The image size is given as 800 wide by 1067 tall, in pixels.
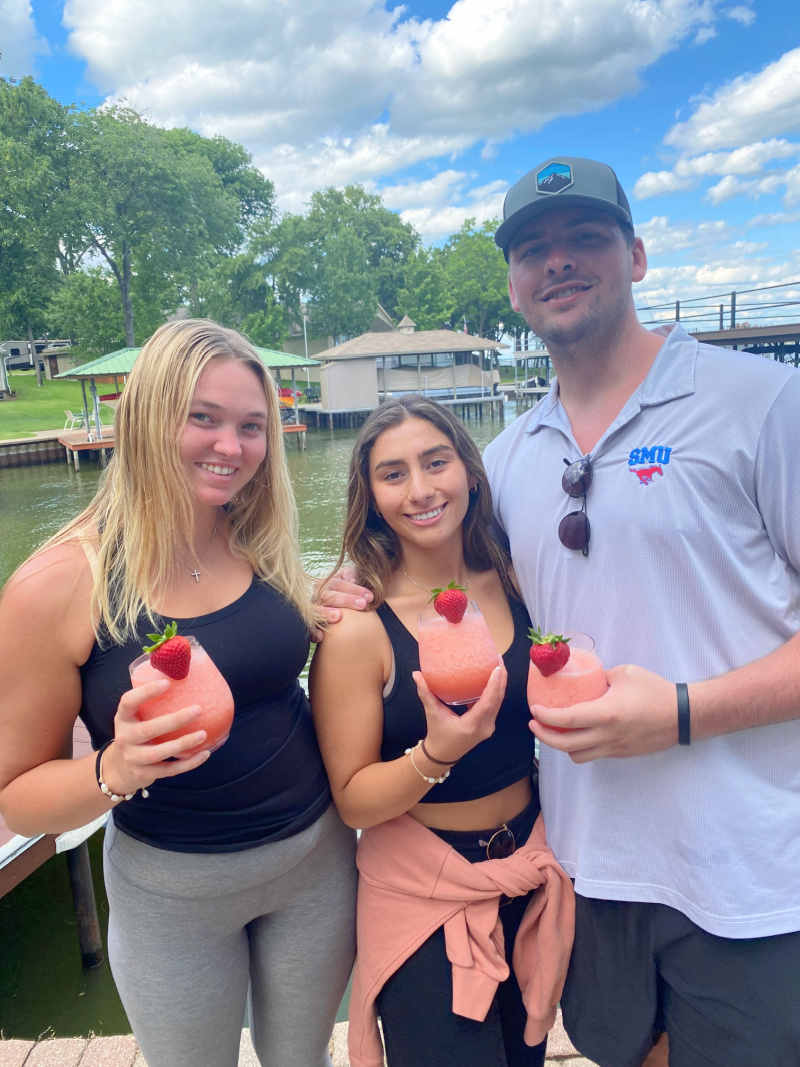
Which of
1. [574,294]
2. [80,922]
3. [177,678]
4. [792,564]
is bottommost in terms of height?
[80,922]

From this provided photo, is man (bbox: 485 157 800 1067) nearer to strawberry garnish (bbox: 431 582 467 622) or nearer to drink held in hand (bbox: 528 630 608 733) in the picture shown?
drink held in hand (bbox: 528 630 608 733)

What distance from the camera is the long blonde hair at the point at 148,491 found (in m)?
1.75

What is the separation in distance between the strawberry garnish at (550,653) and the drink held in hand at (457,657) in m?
0.17

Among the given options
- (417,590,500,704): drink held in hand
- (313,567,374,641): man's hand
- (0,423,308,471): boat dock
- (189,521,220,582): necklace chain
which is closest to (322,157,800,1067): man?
(417,590,500,704): drink held in hand

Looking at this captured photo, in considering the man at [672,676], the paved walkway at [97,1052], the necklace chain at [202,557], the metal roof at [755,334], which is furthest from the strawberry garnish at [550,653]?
the metal roof at [755,334]

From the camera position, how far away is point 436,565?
225cm

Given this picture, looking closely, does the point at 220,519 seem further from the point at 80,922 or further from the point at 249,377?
the point at 80,922

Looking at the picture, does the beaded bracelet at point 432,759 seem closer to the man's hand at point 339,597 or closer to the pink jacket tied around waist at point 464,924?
the pink jacket tied around waist at point 464,924

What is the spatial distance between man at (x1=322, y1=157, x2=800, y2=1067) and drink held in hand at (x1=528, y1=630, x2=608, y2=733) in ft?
0.17

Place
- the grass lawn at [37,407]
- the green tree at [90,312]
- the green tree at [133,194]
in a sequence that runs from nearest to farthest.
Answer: the grass lawn at [37,407]
the green tree at [133,194]
the green tree at [90,312]

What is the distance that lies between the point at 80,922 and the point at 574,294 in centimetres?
450

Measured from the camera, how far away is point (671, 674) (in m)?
1.70

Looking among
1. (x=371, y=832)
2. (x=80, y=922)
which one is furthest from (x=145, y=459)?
(x=80, y=922)

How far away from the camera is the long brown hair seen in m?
2.25
